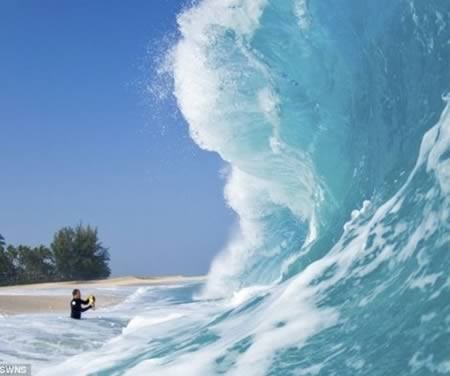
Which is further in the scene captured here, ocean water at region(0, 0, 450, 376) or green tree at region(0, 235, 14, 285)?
green tree at region(0, 235, 14, 285)

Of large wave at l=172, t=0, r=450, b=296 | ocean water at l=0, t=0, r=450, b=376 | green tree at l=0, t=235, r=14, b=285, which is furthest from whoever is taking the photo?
green tree at l=0, t=235, r=14, b=285

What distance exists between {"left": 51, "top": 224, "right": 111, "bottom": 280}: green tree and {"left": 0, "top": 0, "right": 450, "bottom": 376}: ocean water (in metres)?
23.4

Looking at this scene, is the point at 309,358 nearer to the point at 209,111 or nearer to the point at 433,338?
the point at 433,338

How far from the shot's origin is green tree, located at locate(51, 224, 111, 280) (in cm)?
3634

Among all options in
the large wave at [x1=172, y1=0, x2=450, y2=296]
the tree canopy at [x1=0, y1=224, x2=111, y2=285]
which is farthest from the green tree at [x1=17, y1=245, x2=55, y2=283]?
the large wave at [x1=172, y1=0, x2=450, y2=296]

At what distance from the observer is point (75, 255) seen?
120 feet

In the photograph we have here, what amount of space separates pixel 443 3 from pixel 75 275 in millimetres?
32298

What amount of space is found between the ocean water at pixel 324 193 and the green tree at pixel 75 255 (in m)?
23.4

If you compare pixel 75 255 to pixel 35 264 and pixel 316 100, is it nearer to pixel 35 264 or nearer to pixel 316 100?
pixel 35 264

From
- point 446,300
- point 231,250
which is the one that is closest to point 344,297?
point 446,300

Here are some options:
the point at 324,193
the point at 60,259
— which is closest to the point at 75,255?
the point at 60,259

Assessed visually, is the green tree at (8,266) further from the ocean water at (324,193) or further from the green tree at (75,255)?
the ocean water at (324,193)

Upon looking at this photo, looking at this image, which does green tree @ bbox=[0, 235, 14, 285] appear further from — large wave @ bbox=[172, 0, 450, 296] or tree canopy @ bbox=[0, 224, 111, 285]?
large wave @ bbox=[172, 0, 450, 296]

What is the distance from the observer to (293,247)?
593 inches
